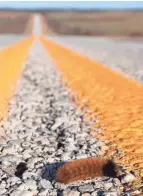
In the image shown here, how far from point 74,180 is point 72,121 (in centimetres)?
484

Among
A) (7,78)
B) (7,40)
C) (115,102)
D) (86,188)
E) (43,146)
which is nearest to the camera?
(86,188)

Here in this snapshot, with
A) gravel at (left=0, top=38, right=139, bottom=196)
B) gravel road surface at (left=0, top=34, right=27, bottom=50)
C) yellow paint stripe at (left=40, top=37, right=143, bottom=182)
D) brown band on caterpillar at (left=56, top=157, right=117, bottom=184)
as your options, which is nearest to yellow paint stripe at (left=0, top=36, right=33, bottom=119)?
gravel at (left=0, top=38, right=139, bottom=196)

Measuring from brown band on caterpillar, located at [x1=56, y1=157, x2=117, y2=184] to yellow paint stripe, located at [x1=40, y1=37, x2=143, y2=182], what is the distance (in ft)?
2.16

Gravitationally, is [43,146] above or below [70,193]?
above

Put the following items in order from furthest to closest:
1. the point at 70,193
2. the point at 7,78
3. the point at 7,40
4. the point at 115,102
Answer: the point at 7,40, the point at 7,78, the point at 115,102, the point at 70,193

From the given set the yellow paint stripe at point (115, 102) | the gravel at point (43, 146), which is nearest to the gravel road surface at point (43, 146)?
the gravel at point (43, 146)

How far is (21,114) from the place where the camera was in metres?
13.7

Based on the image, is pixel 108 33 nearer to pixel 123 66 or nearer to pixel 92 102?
pixel 123 66

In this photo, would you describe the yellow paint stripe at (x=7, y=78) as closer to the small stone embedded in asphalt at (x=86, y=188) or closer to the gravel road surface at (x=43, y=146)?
the gravel road surface at (x=43, y=146)

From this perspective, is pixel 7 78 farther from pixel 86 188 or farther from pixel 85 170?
pixel 86 188

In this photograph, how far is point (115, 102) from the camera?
14.6 metres

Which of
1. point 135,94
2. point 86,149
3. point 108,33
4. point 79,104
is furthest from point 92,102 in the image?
point 108,33

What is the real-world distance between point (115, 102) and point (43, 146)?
487 cm

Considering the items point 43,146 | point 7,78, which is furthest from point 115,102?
point 7,78
